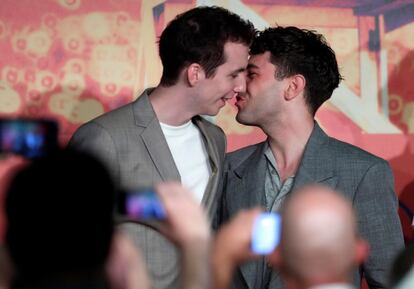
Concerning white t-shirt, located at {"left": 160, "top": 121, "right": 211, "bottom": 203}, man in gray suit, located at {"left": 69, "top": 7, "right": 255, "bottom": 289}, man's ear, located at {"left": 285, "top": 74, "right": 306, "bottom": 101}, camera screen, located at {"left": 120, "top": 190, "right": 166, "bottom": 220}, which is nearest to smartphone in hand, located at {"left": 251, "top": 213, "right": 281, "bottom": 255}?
camera screen, located at {"left": 120, "top": 190, "right": 166, "bottom": 220}

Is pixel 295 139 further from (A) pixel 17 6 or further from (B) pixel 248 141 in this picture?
(A) pixel 17 6

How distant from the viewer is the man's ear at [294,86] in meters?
2.75

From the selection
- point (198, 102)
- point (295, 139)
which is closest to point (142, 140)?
point (198, 102)

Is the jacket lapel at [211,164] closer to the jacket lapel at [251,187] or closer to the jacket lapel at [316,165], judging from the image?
the jacket lapel at [251,187]

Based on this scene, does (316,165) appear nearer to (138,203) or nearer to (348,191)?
(348,191)

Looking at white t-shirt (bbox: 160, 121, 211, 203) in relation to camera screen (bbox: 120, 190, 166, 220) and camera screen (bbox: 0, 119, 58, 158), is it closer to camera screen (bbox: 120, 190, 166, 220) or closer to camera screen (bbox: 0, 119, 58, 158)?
camera screen (bbox: 0, 119, 58, 158)

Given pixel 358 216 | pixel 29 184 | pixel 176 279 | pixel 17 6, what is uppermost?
pixel 17 6

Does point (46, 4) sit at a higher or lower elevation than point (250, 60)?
higher

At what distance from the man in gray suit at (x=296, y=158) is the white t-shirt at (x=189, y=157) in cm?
17

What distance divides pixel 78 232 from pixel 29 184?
0.27ft

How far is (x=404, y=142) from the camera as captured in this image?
322 centimetres

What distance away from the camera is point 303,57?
281 centimetres

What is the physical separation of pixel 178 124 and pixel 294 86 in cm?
50

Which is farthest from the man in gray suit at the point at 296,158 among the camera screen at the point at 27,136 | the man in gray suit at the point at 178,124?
the camera screen at the point at 27,136
